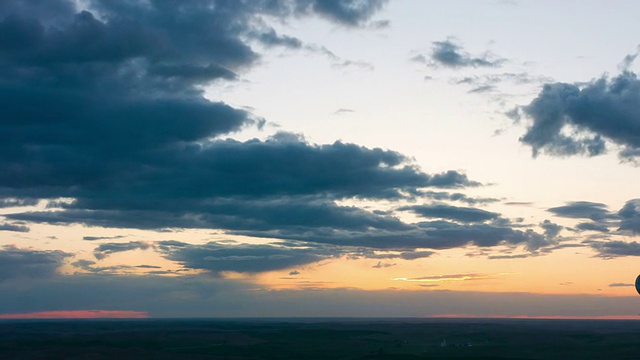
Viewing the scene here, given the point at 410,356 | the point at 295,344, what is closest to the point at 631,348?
the point at 410,356

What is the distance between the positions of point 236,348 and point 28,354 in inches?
1940

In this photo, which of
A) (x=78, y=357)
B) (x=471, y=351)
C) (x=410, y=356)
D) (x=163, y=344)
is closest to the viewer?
(x=78, y=357)

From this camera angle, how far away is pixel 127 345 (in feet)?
620

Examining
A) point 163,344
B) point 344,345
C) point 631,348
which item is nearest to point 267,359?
point 344,345

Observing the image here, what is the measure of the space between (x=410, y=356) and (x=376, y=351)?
15.2 meters

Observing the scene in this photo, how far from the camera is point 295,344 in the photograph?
19850 centimetres

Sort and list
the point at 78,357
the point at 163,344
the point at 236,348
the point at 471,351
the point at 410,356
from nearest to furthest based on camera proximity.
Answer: the point at 78,357
the point at 410,356
the point at 471,351
the point at 236,348
the point at 163,344

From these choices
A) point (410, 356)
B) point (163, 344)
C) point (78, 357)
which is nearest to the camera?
point (78, 357)

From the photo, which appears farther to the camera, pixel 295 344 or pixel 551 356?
pixel 295 344

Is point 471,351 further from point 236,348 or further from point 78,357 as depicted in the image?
point 78,357

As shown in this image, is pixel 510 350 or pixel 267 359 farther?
pixel 510 350

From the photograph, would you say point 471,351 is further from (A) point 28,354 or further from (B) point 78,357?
A: (A) point 28,354

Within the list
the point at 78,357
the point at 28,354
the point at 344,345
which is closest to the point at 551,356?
the point at 344,345

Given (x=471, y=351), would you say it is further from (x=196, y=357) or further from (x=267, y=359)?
(x=196, y=357)
